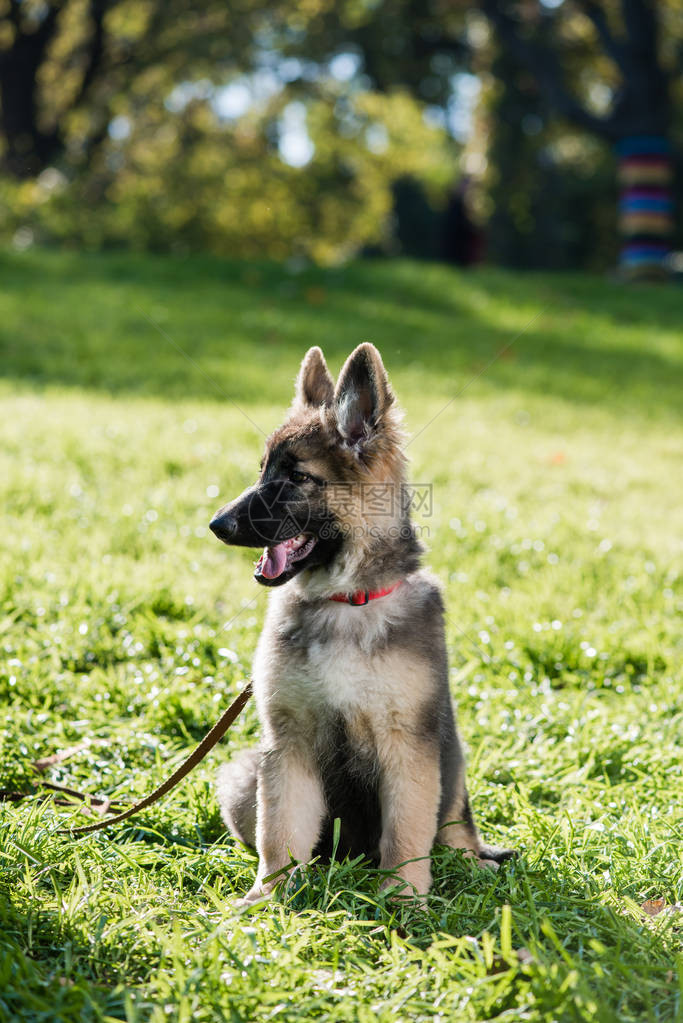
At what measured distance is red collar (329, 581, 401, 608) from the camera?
132 inches

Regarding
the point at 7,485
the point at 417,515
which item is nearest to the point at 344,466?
the point at 417,515

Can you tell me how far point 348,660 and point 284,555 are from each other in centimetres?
43

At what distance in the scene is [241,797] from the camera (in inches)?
142

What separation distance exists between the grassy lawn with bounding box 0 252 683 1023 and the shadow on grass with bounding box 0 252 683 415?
0.41 ft

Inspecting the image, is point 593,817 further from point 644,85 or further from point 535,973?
point 644,85

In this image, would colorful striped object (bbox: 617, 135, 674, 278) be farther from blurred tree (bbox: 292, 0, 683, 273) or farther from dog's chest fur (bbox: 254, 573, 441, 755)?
dog's chest fur (bbox: 254, 573, 441, 755)

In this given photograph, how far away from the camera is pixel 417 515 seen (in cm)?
680

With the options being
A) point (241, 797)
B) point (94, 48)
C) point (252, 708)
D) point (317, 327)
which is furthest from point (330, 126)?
point (241, 797)

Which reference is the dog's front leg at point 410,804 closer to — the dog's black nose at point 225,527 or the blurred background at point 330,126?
the dog's black nose at point 225,527

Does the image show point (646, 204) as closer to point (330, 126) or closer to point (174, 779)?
point (330, 126)

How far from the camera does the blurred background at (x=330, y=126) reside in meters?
19.6

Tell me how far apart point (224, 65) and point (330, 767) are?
23.1 meters

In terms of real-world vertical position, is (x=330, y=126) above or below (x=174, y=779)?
above

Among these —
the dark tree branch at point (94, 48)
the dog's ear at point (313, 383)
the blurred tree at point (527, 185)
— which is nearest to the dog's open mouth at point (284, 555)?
the dog's ear at point (313, 383)
